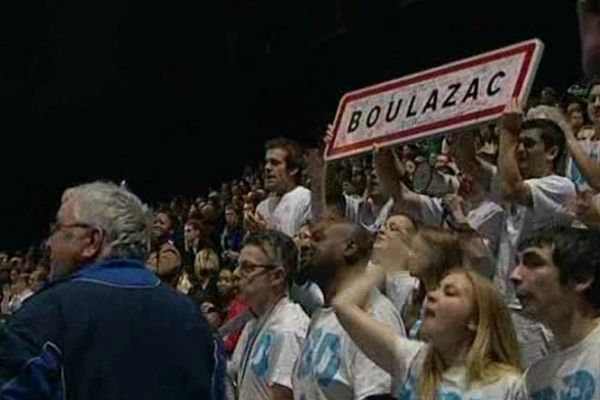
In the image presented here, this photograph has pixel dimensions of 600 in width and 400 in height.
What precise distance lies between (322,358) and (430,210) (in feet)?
4.75

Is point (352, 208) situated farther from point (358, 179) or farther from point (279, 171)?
point (358, 179)

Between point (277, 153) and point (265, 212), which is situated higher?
point (277, 153)

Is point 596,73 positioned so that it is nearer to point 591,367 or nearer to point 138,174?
point 591,367

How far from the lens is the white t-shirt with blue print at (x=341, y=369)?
434cm

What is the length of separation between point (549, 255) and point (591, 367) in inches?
12.3

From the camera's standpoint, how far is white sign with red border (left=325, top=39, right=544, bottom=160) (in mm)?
4434

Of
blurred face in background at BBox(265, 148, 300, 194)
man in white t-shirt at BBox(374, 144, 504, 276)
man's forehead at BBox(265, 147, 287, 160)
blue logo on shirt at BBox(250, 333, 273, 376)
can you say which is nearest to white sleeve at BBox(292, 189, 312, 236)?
blurred face in background at BBox(265, 148, 300, 194)

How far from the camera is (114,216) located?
3.20 meters

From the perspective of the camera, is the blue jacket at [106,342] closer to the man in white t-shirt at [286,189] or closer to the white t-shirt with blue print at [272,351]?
the white t-shirt with blue print at [272,351]

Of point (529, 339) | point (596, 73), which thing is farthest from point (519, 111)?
point (596, 73)

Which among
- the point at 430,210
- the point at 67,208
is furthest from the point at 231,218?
the point at 67,208

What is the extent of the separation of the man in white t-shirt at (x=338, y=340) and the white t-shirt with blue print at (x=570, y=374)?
3.25 feet

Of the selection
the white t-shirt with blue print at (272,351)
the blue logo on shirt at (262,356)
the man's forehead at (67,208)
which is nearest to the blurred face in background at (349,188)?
the white t-shirt with blue print at (272,351)

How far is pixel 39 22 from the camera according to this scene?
60.2 feet
